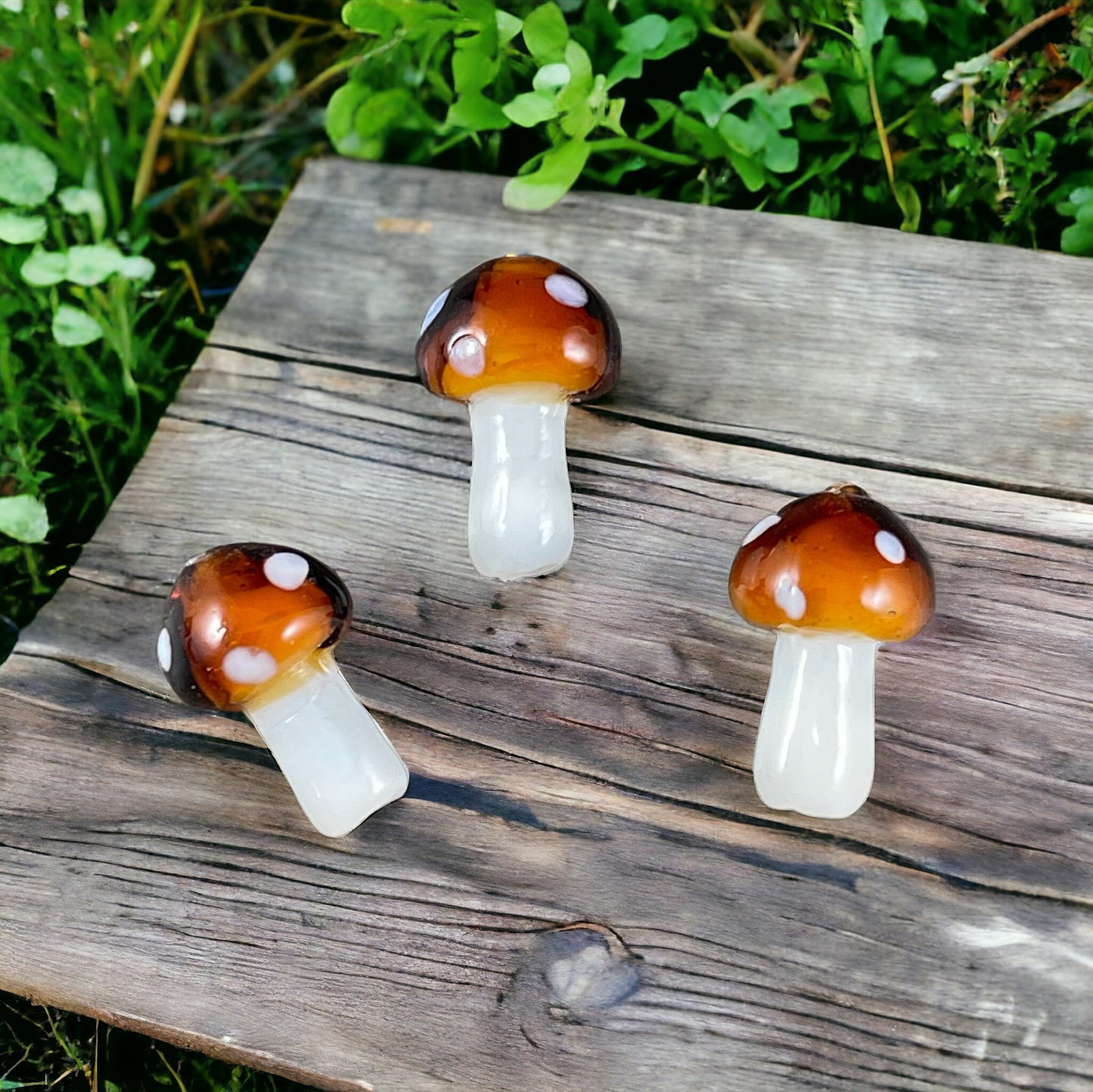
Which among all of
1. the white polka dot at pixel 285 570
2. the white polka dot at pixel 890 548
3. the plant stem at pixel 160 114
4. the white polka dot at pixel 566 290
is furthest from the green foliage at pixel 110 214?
the white polka dot at pixel 890 548

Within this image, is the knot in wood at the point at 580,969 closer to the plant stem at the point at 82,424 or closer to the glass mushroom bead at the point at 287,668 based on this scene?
the glass mushroom bead at the point at 287,668

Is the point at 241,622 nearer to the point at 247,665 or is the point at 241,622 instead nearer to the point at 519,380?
the point at 247,665

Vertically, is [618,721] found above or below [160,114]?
below

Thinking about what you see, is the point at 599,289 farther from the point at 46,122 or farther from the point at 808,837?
the point at 46,122

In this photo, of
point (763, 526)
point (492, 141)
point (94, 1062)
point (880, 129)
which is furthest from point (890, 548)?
point (94, 1062)

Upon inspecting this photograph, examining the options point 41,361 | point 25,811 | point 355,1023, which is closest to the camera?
point 355,1023

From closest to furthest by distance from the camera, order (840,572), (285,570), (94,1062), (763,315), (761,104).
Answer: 1. (840,572)
2. (285,570)
3. (94,1062)
4. (763,315)
5. (761,104)

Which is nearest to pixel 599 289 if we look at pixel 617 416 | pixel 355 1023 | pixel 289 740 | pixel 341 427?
pixel 617 416

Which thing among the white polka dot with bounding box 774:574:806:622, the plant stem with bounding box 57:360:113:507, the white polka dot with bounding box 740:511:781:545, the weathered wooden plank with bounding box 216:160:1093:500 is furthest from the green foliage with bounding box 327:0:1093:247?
the white polka dot with bounding box 774:574:806:622
